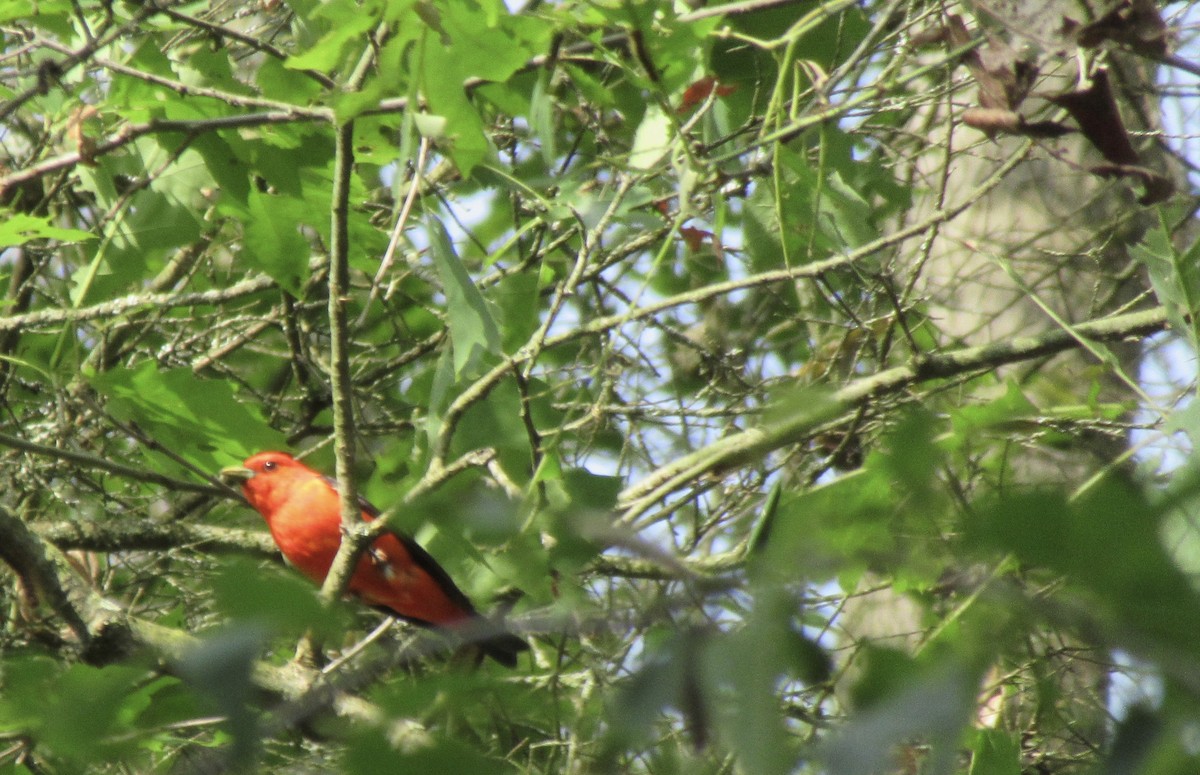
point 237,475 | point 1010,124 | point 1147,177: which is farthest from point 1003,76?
point 237,475

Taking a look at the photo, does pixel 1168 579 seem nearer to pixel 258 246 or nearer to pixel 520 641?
pixel 258 246

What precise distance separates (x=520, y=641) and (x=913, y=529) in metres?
3.18

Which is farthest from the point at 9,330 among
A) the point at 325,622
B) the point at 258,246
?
the point at 325,622

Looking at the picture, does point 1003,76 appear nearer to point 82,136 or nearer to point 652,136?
point 652,136

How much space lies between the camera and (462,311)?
2.28m

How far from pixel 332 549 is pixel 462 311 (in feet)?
8.57

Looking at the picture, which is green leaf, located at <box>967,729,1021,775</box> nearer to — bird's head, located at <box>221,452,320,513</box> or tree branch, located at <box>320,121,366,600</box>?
tree branch, located at <box>320,121,366,600</box>

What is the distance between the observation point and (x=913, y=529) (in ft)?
3.89

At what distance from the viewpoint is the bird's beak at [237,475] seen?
13.8 feet

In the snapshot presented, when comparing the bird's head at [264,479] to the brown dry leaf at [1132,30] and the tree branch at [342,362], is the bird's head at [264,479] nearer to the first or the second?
the tree branch at [342,362]

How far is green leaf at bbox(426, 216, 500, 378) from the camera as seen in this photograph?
2.25 meters

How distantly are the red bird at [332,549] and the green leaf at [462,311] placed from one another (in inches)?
68.3

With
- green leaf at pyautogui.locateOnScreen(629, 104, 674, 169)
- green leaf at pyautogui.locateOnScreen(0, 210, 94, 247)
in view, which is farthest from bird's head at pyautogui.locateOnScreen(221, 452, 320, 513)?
green leaf at pyautogui.locateOnScreen(629, 104, 674, 169)

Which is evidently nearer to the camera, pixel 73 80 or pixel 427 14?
pixel 427 14
